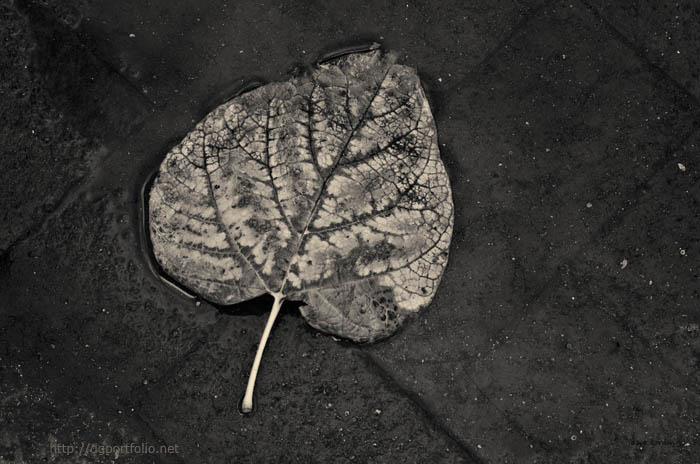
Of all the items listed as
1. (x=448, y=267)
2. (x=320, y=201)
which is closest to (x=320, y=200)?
(x=320, y=201)

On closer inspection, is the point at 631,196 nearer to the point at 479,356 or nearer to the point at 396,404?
the point at 479,356

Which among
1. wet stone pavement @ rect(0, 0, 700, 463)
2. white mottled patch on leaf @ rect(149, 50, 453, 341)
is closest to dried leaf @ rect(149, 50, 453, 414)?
white mottled patch on leaf @ rect(149, 50, 453, 341)

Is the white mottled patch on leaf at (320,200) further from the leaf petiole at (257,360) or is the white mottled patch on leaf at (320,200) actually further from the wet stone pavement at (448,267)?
the wet stone pavement at (448,267)

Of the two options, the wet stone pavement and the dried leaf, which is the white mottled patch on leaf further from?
the wet stone pavement

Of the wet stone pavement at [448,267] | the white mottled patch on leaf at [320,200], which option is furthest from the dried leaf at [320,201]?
the wet stone pavement at [448,267]

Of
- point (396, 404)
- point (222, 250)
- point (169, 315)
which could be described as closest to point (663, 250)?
point (396, 404)

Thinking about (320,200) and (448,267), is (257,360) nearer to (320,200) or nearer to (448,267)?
(320,200)

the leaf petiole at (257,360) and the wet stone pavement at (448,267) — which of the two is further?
the wet stone pavement at (448,267)
